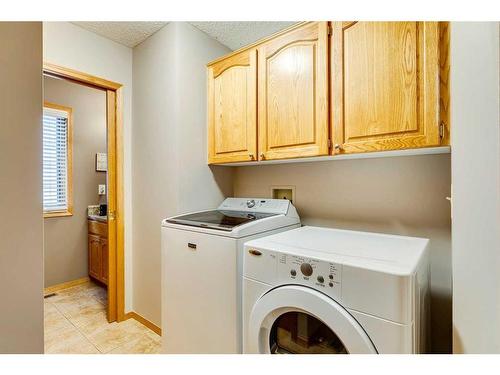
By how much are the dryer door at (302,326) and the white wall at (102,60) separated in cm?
149

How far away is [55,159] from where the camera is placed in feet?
9.30

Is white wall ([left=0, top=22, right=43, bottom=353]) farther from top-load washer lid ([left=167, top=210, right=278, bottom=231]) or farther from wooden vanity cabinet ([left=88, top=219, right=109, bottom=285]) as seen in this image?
wooden vanity cabinet ([left=88, top=219, right=109, bottom=285])

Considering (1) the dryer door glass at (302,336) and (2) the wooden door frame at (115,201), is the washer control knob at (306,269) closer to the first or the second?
(1) the dryer door glass at (302,336)

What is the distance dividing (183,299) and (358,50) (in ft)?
5.28

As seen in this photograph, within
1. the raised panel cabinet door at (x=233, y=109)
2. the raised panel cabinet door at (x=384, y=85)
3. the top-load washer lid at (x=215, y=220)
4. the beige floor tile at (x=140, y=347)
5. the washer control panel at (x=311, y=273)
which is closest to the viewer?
the washer control panel at (x=311, y=273)

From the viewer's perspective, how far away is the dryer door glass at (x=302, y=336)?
1.01m

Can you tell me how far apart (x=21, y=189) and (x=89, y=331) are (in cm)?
192

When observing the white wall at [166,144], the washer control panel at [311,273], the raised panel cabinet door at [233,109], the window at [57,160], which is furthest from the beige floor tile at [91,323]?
Result: the washer control panel at [311,273]

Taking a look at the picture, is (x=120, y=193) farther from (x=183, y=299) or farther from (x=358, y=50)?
(x=358, y=50)

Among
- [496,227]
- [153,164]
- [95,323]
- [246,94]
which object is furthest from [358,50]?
[95,323]

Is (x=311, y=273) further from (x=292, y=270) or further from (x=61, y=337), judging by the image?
(x=61, y=337)

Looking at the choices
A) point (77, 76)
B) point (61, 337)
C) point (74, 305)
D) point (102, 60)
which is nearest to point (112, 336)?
point (61, 337)

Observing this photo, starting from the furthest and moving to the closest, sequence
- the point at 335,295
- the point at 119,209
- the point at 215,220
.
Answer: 1. the point at 119,209
2. the point at 215,220
3. the point at 335,295

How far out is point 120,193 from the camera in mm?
2113
